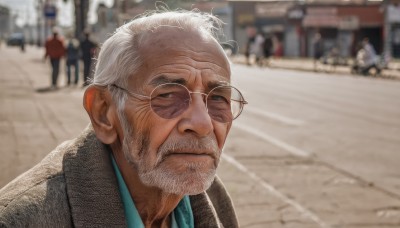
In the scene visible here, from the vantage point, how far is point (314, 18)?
54.4m

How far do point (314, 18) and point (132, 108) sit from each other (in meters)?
53.9

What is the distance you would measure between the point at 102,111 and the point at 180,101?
11.4 inches

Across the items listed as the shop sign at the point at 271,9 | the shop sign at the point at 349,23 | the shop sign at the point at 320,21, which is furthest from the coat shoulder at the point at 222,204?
the shop sign at the point at 271,9

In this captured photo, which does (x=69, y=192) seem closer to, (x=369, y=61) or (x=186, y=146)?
(x=186, y=146)

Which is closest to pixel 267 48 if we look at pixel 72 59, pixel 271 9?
pixel 72 59

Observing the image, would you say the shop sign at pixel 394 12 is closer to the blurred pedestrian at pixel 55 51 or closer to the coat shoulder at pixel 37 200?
the blurred pedestrian at pixel 55 51

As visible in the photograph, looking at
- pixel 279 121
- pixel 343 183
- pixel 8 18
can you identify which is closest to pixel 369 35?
pixel 279 121

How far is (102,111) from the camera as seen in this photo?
2.16m

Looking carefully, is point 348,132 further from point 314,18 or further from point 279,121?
point 314,18

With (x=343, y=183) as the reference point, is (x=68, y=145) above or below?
above

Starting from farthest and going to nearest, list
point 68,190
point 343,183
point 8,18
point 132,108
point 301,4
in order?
point 8,18
point 301,4
point 343,183
point 132,108
point 68,190

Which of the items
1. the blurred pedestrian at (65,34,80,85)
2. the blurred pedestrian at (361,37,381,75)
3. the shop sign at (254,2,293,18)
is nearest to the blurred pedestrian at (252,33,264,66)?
the blurred pedestrian at (361,37,381,75)

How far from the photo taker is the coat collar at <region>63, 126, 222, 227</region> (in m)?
1.84

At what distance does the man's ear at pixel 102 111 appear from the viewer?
2113mm
